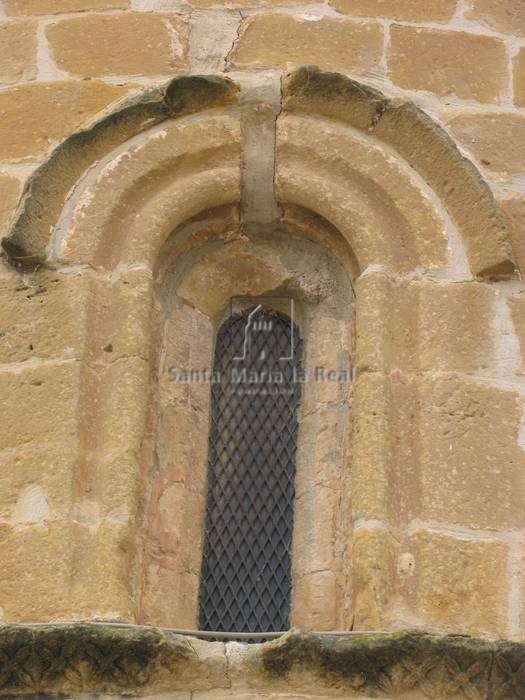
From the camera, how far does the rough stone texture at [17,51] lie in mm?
7254

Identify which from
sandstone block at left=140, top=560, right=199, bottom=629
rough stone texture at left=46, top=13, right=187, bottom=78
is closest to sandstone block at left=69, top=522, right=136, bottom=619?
sandstone block at left=140, top=560, right=199, bottom=629

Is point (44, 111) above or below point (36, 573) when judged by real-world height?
above

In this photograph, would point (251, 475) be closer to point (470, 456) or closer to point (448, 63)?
point (470, 456)

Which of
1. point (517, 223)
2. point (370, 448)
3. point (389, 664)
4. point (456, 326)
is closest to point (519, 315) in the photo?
point (456, 326)

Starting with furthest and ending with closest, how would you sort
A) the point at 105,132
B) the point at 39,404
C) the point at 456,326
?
1. the point at 105,132
2. the point at 456,326
3. the point at 39,404

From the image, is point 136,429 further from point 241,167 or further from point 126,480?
point 241,167

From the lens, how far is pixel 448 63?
7.20m

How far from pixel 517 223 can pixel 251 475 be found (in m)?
1.21

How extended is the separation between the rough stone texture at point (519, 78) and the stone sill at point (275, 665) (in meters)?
2.16

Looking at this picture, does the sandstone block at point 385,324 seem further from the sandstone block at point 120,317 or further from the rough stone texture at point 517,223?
the sandstone block at point 120,317

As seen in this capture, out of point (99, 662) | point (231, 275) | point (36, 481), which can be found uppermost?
point (231, 275)

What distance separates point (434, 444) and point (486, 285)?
0.63 meters

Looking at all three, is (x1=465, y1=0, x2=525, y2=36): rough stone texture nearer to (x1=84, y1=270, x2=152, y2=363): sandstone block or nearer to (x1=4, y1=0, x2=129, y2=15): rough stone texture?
(x1=4, y1=0, x2=129, y2=15): rough stone texture

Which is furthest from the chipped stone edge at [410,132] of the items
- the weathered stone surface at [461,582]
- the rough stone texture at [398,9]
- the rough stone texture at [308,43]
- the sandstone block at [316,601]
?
the sandstone block at [316,601]
